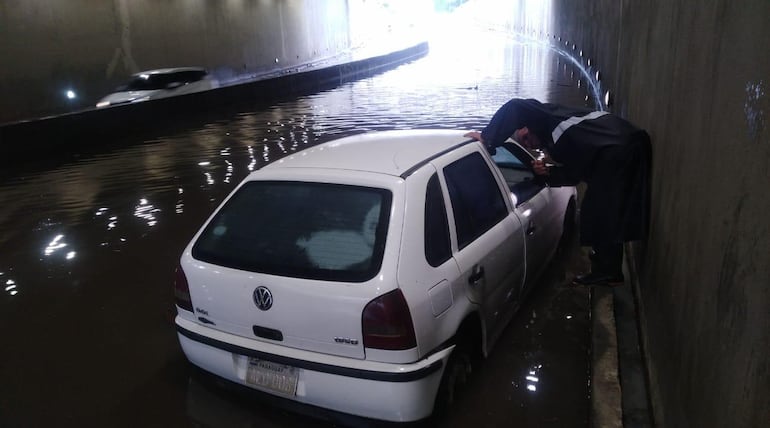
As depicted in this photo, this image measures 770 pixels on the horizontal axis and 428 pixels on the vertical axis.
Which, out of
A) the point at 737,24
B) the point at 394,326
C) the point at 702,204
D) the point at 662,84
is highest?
the point at 737,24

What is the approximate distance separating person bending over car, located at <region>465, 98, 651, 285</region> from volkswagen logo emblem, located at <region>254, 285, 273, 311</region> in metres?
1.97

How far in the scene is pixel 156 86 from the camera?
16156 millimetres

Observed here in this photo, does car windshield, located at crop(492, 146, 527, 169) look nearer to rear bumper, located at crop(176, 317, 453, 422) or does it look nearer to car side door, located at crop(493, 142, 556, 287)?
car side door, located at crop(493, 142, 556, 287)

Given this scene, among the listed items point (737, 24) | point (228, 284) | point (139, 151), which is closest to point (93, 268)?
point (228, 284)

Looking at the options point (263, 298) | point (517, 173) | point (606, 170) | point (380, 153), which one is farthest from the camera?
point (517, 173)

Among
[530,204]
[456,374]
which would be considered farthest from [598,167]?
[456,374]

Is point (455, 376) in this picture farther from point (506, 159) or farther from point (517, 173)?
point (506, 159)

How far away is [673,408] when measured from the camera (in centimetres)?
284

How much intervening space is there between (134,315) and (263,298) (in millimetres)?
2247

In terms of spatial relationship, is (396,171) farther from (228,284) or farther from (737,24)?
(737,24)

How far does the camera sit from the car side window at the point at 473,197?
3482 millimetres

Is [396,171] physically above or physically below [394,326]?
above

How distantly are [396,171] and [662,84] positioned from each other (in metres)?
2.14

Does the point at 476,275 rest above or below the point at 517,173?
below
